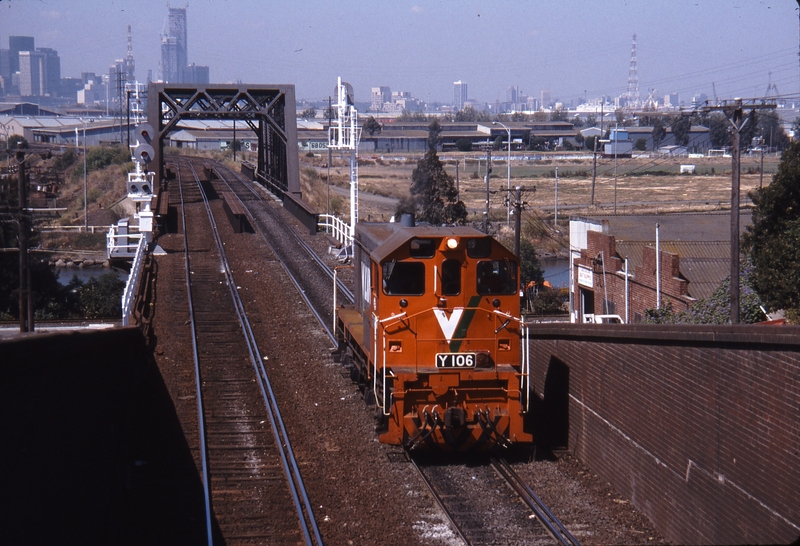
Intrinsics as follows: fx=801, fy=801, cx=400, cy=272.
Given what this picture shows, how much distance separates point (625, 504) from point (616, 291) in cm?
2248

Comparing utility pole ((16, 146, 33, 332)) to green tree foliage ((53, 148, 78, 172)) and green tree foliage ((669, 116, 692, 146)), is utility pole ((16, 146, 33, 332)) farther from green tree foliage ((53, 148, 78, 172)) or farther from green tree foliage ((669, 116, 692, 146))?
Result: green tree foliage ((669, 116, 692, 146))

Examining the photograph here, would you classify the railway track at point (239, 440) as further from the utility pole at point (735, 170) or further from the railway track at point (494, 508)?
the utility pole at point (735, 170)

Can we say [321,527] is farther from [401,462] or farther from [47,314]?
[47,314]

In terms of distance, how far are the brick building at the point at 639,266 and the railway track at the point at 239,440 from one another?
48.0ft

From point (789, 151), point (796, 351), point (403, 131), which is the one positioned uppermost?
point (403, 131)

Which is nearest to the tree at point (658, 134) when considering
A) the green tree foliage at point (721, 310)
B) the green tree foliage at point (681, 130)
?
the green tree foliage at point (681, 130)

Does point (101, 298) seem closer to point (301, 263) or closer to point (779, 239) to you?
point (301, 263)

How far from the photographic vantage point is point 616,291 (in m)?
30.9

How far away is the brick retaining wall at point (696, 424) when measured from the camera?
6516 millimetres

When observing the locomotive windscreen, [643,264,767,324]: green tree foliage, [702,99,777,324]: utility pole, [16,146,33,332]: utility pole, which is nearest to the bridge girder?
[16,146,33,332]: utility pole

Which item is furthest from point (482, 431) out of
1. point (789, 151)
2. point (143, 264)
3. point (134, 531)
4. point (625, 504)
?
point (789, 151)

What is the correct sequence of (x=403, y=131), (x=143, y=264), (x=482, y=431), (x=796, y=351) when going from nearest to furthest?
(x=796, y=351) → (x=482, y=431) → (x=143, y=264) → (x=403, y=131)

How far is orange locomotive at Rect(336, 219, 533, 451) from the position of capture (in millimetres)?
10508

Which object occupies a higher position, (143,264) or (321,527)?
(143,264)
